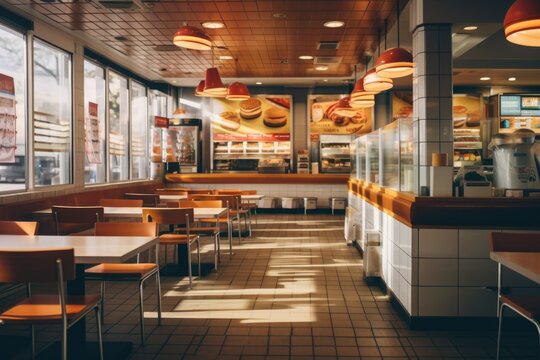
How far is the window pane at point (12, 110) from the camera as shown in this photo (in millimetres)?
5867

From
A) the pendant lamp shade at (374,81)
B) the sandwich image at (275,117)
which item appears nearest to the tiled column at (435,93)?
the pendant lamp shade at (374,81)

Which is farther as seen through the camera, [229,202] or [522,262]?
[229,202]

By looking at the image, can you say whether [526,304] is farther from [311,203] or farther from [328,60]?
[311,203]

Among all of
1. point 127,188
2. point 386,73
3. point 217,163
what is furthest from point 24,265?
point 217,163

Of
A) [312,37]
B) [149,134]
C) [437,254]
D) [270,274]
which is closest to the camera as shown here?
[437,254]

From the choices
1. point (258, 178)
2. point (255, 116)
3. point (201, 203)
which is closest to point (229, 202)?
point (201, 203)

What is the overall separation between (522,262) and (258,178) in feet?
32.0

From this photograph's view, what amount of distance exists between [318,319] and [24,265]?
96.7 inches

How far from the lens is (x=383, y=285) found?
505cm

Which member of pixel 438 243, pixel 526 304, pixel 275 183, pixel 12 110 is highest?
pixel 12 110

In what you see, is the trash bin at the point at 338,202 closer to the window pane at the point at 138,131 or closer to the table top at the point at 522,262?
the window pane at the point at 138,131

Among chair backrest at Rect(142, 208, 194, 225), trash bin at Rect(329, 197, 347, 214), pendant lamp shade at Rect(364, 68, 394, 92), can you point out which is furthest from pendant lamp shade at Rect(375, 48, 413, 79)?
trash bin at Rect(329, 197, 347, 214)

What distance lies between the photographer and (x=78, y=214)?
16.8 feet

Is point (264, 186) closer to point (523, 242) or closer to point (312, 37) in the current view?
point (312, 37)
